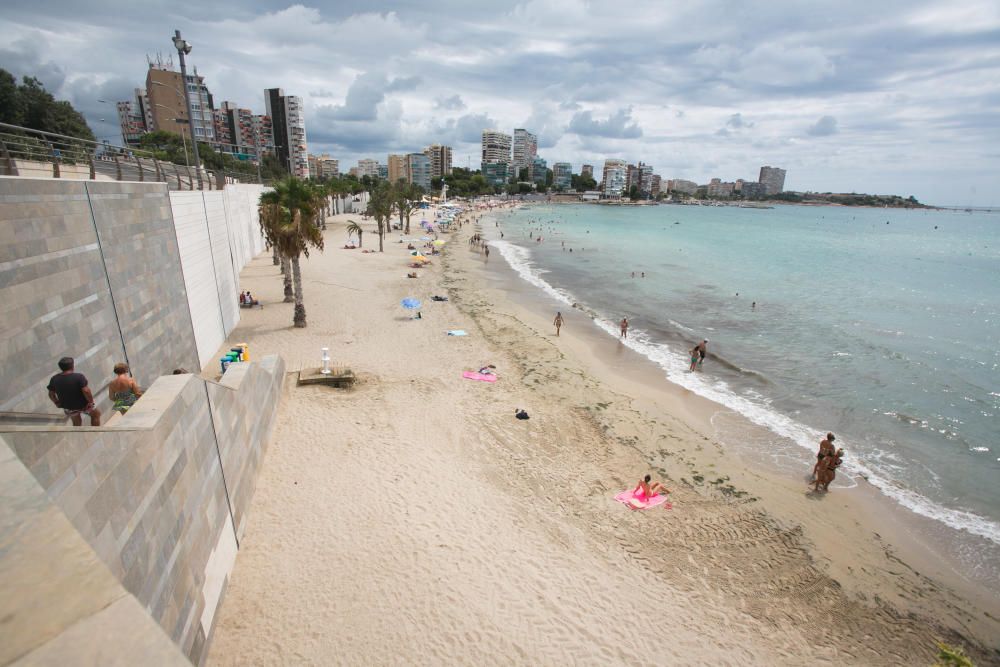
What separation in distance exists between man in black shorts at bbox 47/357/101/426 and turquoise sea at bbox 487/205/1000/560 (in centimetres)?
1643

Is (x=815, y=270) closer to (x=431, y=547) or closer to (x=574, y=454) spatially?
(x=574, y=454)

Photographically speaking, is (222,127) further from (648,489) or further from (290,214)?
(648,489)

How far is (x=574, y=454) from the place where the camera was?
13227mm

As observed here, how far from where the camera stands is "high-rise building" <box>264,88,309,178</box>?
6009 inches

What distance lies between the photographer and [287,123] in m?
155

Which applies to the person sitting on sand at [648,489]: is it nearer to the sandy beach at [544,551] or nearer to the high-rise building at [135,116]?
the sandy beach at [544,551]

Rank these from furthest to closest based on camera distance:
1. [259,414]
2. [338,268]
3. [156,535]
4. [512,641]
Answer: [338,268] → [259,414] → [512,641] → [156,535]

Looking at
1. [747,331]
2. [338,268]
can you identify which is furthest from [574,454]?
[338,268]

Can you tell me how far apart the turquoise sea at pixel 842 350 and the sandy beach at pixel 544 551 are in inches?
123

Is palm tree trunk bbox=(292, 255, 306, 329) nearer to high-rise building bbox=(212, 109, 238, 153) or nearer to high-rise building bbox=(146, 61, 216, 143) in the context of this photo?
high-rise building bbox=(146, 61, 216, 143)

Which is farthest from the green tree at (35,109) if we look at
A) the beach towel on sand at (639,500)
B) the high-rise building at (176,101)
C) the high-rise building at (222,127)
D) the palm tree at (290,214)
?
the high-rise building at (222,127)

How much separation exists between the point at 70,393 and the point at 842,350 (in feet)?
102

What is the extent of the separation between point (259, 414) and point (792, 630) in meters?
11.4

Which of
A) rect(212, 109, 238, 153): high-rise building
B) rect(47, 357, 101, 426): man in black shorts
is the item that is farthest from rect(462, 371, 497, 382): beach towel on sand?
rect(212, 109, 238, 153): high-rise building
